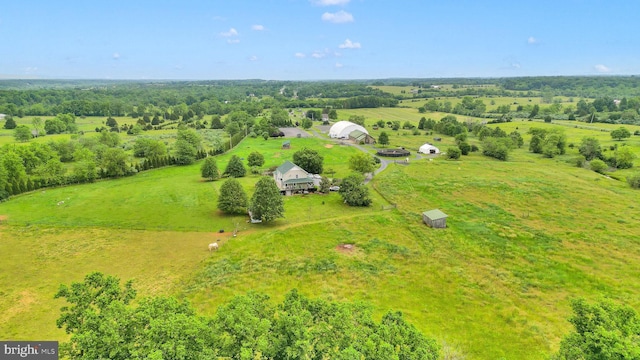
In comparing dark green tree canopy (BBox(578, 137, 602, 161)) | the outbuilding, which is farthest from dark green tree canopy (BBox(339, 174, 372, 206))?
dark green tree canopy (BBox(578, 137, 602, 161))

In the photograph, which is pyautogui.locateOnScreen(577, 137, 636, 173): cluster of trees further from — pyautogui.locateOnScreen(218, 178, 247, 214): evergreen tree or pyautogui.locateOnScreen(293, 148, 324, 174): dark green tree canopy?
pyautogui.locateOnScreen(218, 178, 247, 214): evergreen tree

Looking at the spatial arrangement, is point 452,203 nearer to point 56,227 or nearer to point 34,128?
point 56,227

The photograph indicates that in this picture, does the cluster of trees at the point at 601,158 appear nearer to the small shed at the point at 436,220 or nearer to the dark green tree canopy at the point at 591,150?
the dark green tree canopy at the point at 591,150

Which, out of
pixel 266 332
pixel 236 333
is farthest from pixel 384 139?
pixel 236 333

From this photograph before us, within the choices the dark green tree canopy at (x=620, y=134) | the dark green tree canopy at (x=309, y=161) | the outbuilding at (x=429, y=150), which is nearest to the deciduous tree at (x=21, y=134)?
the dark green tree canopy at (x=309, y=161)

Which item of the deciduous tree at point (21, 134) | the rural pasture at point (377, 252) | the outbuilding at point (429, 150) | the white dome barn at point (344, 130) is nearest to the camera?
the rural pasture at point (377, 252)

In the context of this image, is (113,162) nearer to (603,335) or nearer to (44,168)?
(44,168)
